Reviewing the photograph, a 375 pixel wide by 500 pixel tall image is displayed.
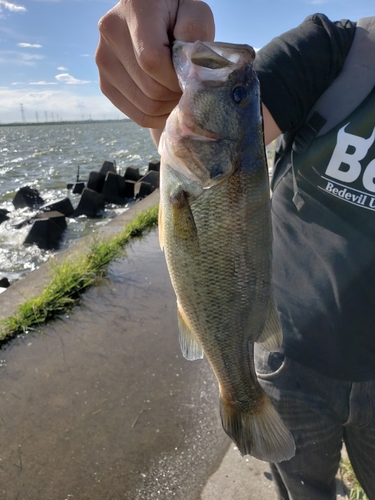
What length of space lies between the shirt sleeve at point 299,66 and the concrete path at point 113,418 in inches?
100

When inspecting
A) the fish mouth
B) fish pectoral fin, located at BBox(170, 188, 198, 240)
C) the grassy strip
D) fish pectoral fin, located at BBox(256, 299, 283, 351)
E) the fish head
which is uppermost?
the fish mouth

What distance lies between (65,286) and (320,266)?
4408mm

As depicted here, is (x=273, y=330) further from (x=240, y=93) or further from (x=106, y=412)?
(x=106, y=412)

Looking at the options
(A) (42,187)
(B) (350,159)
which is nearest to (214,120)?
(B) (350,159)

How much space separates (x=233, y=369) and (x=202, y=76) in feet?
3.71

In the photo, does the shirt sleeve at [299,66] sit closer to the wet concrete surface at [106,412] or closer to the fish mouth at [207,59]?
the fish mouth at [207,59]

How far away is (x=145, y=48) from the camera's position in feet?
3.89

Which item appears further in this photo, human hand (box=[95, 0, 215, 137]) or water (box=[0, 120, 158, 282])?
water (box=[0, 120, 158, 282])

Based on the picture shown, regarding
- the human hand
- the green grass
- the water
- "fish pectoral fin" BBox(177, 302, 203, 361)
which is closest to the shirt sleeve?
the human hand

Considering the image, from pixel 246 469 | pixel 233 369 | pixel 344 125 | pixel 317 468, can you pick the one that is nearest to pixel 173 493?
pixel 246 469

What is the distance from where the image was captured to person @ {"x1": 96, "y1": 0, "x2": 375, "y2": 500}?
172 centimetres

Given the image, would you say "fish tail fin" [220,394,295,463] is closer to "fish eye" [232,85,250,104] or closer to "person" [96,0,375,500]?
"person" [96,0,375,500]

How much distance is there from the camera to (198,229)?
4.72 ft

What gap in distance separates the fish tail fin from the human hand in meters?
1.24
